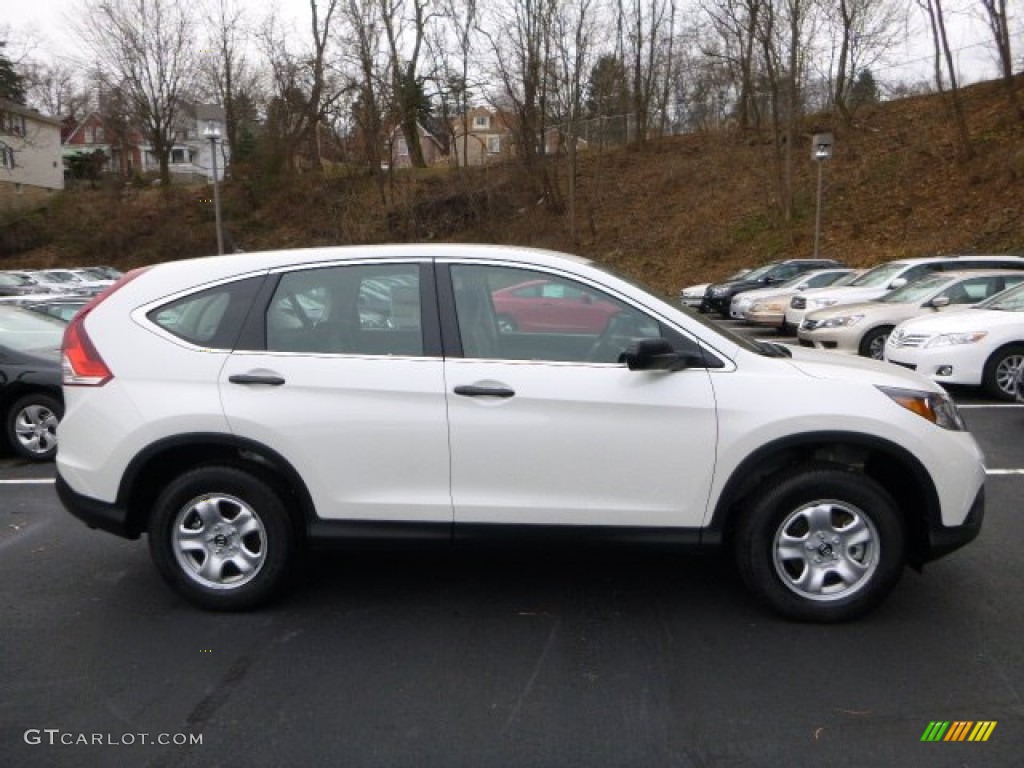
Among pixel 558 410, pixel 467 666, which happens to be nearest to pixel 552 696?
pixel 467 666

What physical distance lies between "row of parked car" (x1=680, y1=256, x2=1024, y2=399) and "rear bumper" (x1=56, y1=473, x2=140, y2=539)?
8.05m

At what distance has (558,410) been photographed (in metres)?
3.86

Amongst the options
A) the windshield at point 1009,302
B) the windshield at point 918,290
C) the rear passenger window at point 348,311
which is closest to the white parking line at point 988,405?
the windshield at point 1009,302

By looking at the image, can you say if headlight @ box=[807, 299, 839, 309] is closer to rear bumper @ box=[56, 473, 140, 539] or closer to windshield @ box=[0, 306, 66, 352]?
windshield @ box=[0, 306, 66, 352]

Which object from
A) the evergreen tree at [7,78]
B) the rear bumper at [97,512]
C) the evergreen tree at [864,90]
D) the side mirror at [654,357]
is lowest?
the rear bumper at [97,512]

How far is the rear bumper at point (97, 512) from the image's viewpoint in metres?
4.11

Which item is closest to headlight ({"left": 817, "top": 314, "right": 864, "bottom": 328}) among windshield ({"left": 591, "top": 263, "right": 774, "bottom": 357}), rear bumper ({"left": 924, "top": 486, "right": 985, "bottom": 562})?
windshield ({"left": 591, "top": 263, "right": 774, "bottom": 357})

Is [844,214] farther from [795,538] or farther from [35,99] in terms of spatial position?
[35,99]

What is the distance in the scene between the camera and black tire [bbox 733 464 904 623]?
3887 mm

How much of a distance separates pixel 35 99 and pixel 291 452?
65202mm

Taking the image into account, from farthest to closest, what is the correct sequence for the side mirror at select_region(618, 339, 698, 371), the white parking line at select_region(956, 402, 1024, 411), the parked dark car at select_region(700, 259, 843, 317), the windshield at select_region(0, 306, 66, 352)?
the parked dark car at select_region(700, 259, 843, 317) < the white parking line at select_region(956, 402, 1024, 411) < the windshield at select_region(0, 306, 66, 352) < the side mirror at select_region(618, 339, 698, 371)

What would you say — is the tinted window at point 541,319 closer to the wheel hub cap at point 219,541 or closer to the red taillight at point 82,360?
the wheel hub cap at point 219,541

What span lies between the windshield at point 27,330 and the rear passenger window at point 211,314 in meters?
4.54

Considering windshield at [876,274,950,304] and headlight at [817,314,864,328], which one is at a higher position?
windshield at [876,274,950,304]
